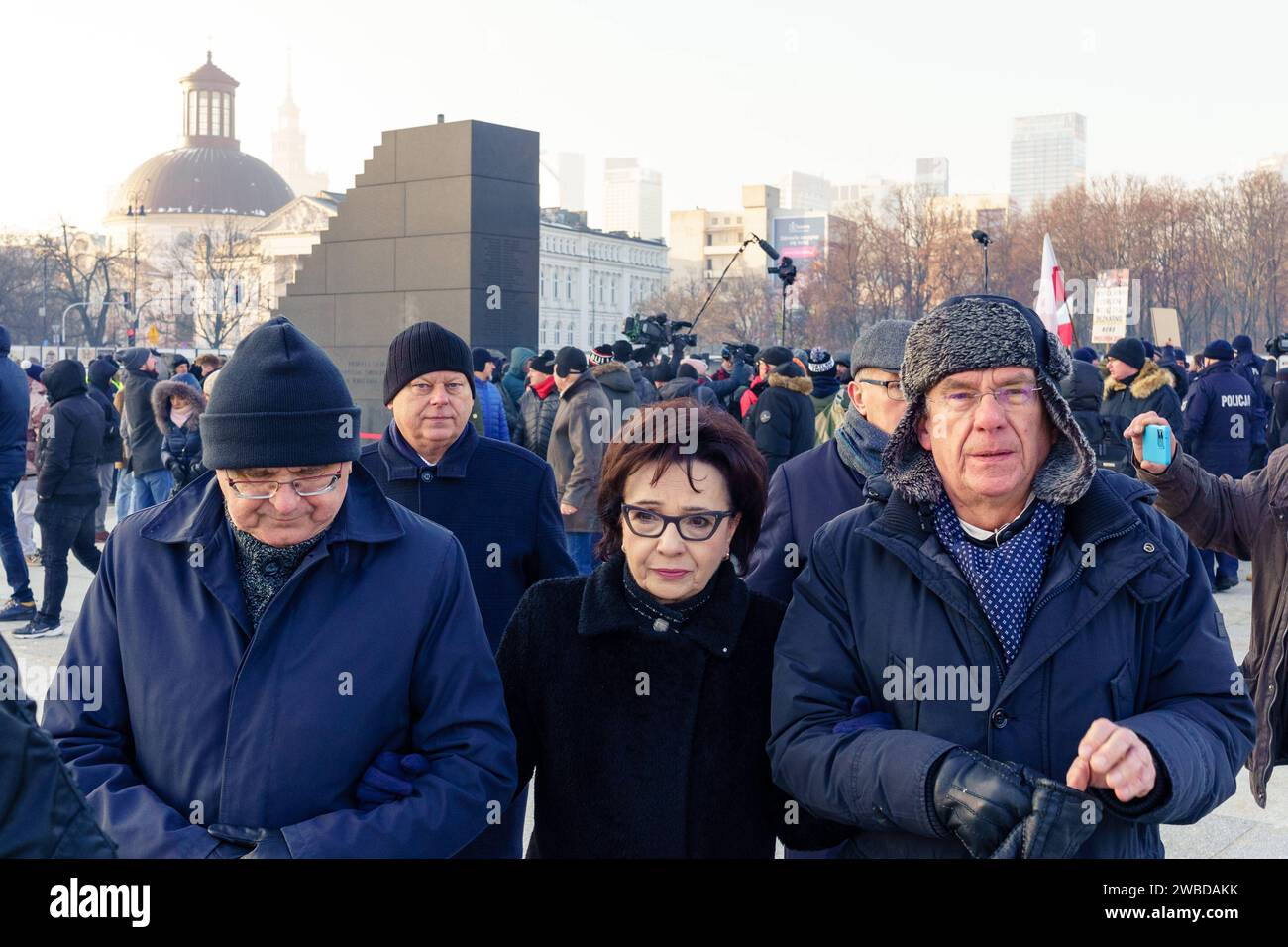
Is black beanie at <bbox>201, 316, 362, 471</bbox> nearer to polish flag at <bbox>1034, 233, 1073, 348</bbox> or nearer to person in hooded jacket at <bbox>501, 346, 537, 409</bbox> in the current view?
person in hooded jacket at <bbox>501, 346, 537, 409</bbox>

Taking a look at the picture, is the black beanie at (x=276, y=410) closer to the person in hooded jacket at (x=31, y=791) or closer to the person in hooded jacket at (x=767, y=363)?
the person in hooded jacket at (x=31, y=791)

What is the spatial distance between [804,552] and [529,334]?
11.0 m

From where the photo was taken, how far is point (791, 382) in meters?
8.56

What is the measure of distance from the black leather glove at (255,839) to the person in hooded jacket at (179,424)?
688 centimetres

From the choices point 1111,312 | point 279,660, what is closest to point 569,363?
point 279,660

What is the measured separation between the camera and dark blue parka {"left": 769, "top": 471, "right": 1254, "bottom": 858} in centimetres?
200

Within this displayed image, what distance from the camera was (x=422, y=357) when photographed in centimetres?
394

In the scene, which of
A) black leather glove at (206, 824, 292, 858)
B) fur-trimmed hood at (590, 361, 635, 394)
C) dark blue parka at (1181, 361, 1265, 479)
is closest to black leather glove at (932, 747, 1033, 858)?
black leather glove at (206, 824, 292, 858)

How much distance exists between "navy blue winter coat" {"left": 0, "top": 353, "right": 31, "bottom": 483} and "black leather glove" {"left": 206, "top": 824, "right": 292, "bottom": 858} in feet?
23.8

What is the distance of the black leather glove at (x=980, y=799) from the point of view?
6.12 feet

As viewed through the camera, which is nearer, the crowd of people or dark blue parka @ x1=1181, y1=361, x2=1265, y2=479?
the crowd of people

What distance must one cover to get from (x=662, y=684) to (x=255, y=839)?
0.74m

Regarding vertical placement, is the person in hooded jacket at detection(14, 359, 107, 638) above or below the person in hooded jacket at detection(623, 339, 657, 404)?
below

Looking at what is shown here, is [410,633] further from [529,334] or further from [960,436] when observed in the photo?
[529,334]
